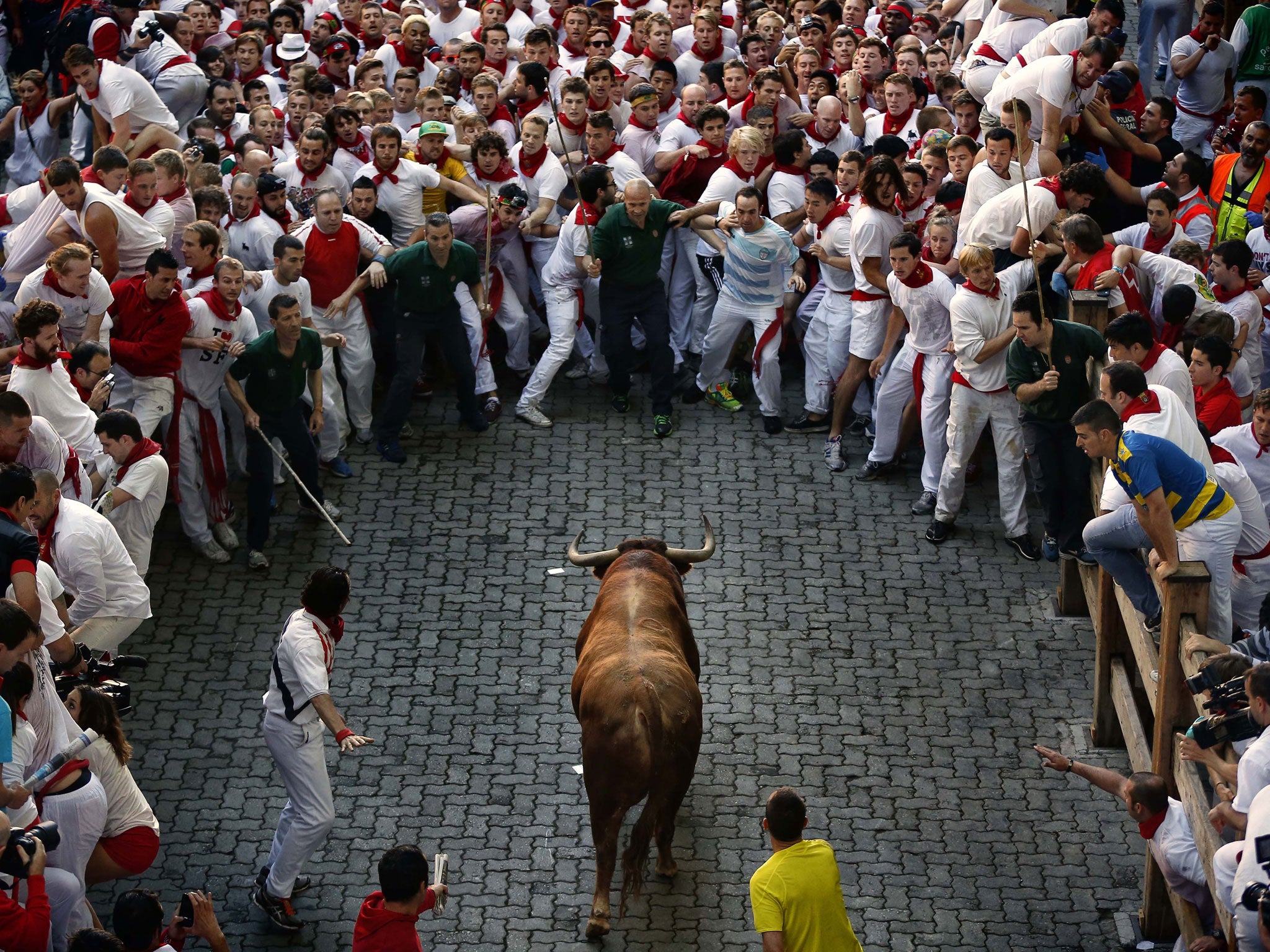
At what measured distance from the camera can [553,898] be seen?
8.34m

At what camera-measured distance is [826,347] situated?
42.8 ft

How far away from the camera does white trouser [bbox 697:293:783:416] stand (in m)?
13.0

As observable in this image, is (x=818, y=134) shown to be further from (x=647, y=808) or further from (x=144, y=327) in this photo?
(x=647, y=808)

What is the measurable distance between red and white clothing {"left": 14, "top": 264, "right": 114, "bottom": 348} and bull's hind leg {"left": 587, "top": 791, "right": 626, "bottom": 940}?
525 centimetres

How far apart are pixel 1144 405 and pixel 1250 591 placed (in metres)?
1.29

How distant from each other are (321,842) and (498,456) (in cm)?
490

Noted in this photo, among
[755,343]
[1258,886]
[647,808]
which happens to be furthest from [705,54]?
[1258,886]

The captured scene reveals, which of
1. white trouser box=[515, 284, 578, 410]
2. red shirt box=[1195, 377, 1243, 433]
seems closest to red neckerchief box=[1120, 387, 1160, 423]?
red shirt box=[1195, 377, 1243, 433]

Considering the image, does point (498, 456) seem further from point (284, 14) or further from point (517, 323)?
point (284, 14)

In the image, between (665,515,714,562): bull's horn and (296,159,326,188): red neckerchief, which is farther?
(296,159,326,188): red neckerchief

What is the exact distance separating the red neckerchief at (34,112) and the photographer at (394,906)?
10957 millimetres

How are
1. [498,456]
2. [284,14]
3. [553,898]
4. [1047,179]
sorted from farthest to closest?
[284,14], [498,456], [1047,179], [553,898]

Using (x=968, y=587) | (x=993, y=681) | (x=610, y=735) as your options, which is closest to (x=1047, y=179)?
(x=968, y=587)

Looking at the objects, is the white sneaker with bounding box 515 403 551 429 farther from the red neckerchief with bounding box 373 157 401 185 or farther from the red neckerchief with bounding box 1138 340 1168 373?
the red neckerchief with bounding box 1138 340 1168 373
